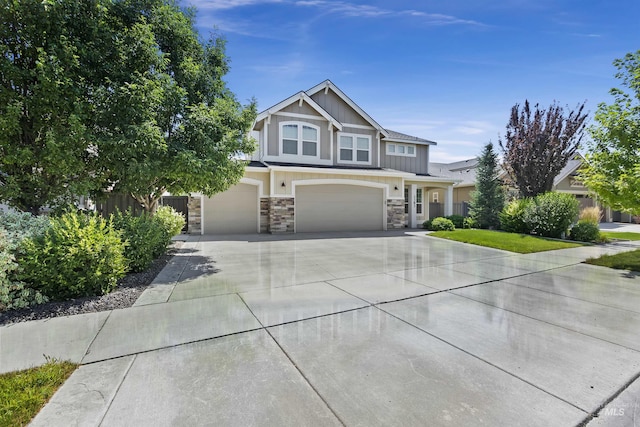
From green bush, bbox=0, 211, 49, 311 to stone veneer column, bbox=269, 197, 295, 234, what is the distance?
9.38 meters

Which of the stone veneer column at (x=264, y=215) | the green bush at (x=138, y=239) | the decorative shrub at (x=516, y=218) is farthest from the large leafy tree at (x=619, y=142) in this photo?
the stone veneer column at (x=264, y=215)

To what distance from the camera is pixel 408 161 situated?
1880cm

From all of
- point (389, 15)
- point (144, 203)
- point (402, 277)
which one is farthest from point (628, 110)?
point (144, 203)

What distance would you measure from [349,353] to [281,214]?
445 inches

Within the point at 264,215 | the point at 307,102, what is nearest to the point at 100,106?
the point at 264,215

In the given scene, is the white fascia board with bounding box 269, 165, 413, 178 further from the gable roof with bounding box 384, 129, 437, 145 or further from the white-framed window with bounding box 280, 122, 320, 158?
the gable roof with bounding box 384, 129, 437, 145

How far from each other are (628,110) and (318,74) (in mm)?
12521

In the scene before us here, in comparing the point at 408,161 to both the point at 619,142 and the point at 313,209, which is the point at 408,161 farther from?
the point at 619,142

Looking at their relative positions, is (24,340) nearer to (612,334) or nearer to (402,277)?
(402,277)

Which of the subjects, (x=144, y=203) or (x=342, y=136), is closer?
(x=144, y=203)

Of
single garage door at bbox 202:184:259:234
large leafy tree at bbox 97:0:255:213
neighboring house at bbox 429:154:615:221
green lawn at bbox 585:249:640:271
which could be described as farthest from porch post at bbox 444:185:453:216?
large leafy tree at bbox 97:0:255:213

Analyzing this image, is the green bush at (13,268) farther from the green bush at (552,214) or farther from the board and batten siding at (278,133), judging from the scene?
the green bush at (552,214)

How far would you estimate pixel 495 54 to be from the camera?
994 centimetres

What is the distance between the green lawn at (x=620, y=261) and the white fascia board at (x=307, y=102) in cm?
1191
